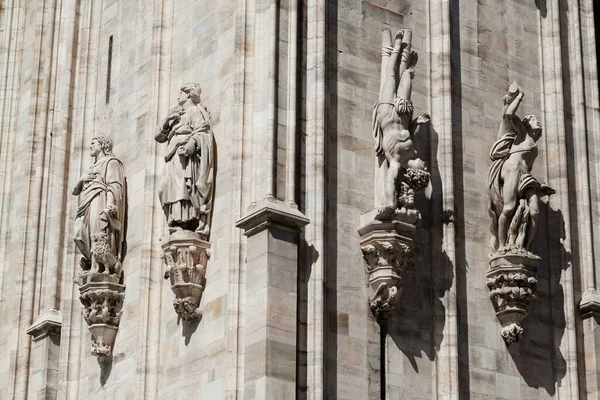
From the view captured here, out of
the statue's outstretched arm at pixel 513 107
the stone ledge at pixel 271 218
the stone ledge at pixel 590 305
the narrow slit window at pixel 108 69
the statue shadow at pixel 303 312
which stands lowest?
the statue shadow at pixel 303 312

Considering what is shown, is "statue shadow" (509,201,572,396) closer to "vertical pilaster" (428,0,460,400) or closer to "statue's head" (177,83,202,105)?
"vertical pilaster" (428,0,460,400)

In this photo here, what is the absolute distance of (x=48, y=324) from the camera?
89.8 feet

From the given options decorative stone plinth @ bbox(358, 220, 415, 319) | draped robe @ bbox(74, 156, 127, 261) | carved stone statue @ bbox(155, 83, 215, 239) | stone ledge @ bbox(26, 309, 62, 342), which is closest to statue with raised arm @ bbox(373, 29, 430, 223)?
decorative stone plinth @ bbox(358, 220, 415, 319)

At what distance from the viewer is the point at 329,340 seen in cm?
2272

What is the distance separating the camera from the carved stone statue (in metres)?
23.7

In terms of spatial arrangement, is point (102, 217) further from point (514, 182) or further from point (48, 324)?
point (514, 182)

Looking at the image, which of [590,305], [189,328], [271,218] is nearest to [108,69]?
[189,328]

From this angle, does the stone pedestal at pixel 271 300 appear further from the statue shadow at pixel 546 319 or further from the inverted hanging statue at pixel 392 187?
the statue shadow at pixel 546 319

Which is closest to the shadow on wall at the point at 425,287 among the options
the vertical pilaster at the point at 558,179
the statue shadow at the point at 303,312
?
the statue shadow at the point at 303,312

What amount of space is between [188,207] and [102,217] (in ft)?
7.62

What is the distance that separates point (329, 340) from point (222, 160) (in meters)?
3.22

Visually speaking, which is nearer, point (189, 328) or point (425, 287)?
point (189, 328)

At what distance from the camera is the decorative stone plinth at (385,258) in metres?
23.2

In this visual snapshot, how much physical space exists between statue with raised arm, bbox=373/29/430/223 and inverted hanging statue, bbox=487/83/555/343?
1.59 metres
